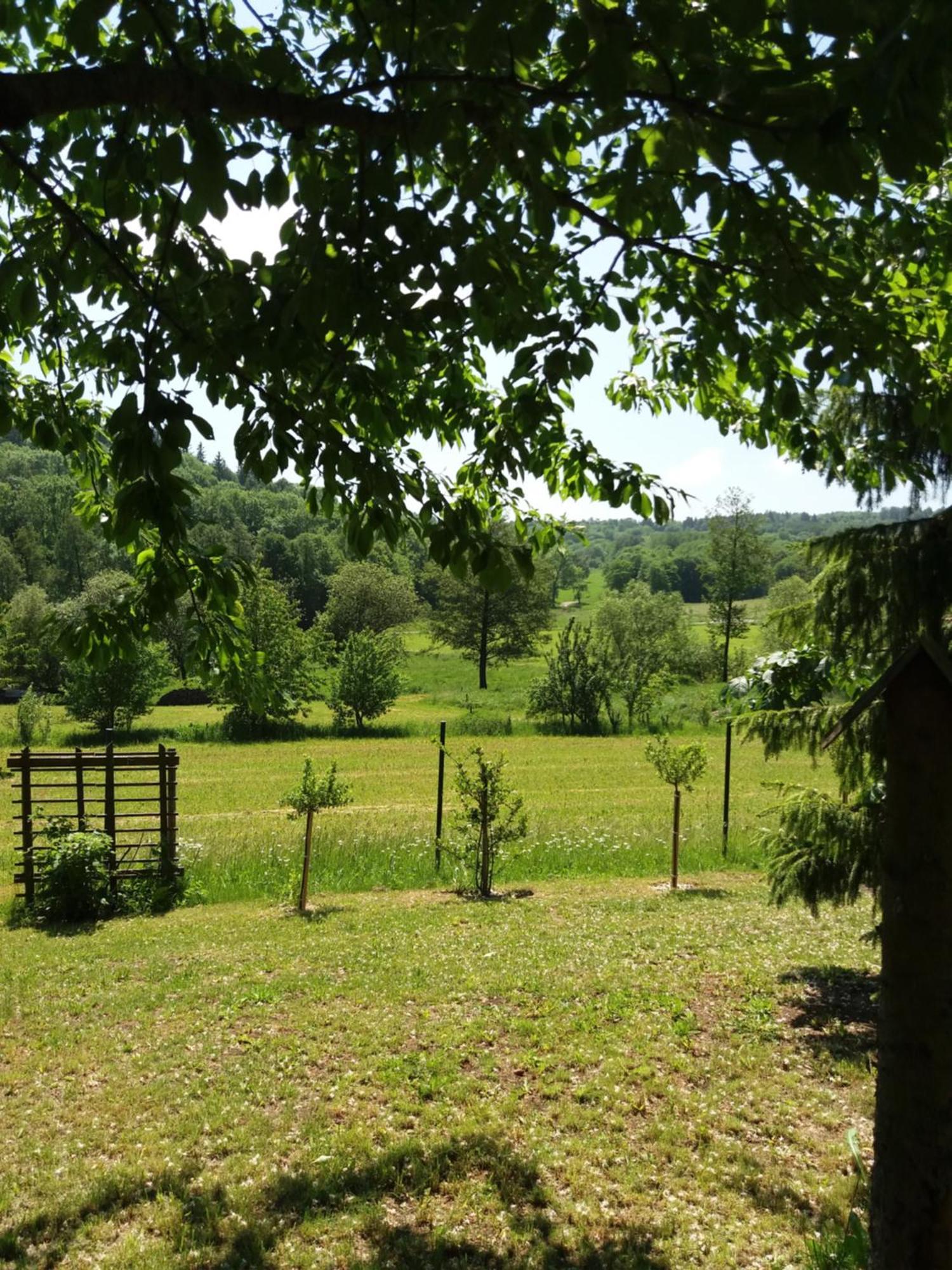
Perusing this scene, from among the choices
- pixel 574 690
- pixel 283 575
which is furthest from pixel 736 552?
pixel 283 575

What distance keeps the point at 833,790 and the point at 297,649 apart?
2584cm

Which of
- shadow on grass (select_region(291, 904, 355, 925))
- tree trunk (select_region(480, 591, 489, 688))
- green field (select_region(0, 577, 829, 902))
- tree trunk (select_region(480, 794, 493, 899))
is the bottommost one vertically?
green field (select_region(0, 577, 829, 902))

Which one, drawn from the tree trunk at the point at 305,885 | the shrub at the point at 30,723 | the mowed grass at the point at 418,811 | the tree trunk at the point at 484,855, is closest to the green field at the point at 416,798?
the mowed grass at the point at 418,811

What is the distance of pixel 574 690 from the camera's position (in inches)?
1548

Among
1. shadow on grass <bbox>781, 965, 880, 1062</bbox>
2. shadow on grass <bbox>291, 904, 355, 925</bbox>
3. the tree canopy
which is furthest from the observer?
shadow on grass <bbox>291, 904, 355, 925</bbox>

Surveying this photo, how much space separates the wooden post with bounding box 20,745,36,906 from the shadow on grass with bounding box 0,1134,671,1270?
8670 millimetres

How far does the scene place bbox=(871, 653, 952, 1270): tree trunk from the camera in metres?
2.32

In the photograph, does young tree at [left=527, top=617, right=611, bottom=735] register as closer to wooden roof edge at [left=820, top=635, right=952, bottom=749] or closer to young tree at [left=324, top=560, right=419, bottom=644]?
young tree at [left=324, top=560, right=419, bottom=644]

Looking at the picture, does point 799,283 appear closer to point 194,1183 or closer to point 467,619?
point 194,1183

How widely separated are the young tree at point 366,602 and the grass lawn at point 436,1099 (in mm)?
52059

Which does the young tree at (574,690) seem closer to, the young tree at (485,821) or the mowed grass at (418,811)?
the mowed grass at (418,811)

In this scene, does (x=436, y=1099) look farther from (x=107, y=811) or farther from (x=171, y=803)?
(x=107, y=811)

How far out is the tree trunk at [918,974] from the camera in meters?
2.32

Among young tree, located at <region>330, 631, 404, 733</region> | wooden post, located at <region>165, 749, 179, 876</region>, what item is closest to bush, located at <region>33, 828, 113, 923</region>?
wooden post, located at <region>165, 749, 179, 876</region>
